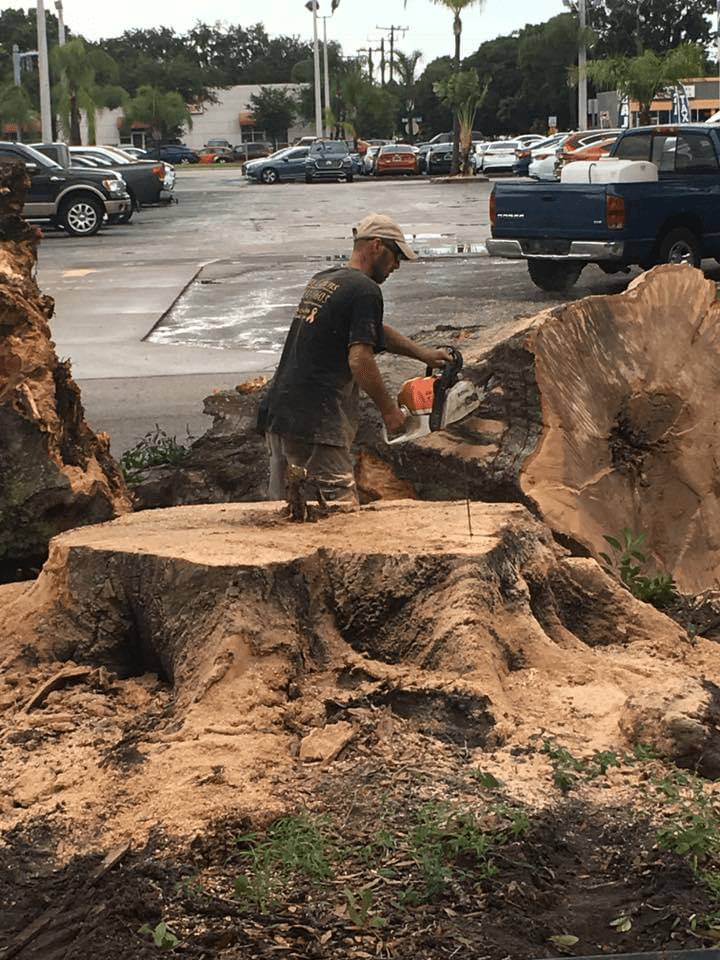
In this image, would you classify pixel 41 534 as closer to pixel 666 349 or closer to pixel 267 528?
pixel 267 528

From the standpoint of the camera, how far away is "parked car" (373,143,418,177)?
195ft

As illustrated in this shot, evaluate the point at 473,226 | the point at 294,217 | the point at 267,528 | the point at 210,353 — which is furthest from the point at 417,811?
the point at 294,217

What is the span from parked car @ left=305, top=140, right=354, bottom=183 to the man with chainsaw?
5016 centimetres

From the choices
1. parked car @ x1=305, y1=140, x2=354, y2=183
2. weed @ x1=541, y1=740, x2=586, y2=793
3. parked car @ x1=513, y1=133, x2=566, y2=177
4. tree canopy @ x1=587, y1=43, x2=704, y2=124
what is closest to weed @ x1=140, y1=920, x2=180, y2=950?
weed @ x1=541, y1=740, x2=586, y2=793

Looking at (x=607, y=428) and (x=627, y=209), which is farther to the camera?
(x=627, y=209)

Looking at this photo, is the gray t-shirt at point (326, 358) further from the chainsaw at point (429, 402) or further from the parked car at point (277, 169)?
the parked car at point (277, 169)

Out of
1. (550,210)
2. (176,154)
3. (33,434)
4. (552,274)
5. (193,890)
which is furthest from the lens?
(176,154)

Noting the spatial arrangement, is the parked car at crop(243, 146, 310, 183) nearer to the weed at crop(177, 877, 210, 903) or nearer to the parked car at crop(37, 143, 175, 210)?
the parked car at crop(37, 143, 175, 210)

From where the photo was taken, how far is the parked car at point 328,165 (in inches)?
2200

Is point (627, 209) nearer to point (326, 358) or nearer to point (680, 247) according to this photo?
point (680, 247)

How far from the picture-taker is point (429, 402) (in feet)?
20.8

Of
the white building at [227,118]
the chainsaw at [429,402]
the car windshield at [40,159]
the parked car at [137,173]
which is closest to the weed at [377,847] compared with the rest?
the chainsaw at [429,402]

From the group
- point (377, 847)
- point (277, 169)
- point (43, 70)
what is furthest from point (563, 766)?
point (277, 169)

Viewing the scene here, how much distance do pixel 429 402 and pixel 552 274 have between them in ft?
41.9
